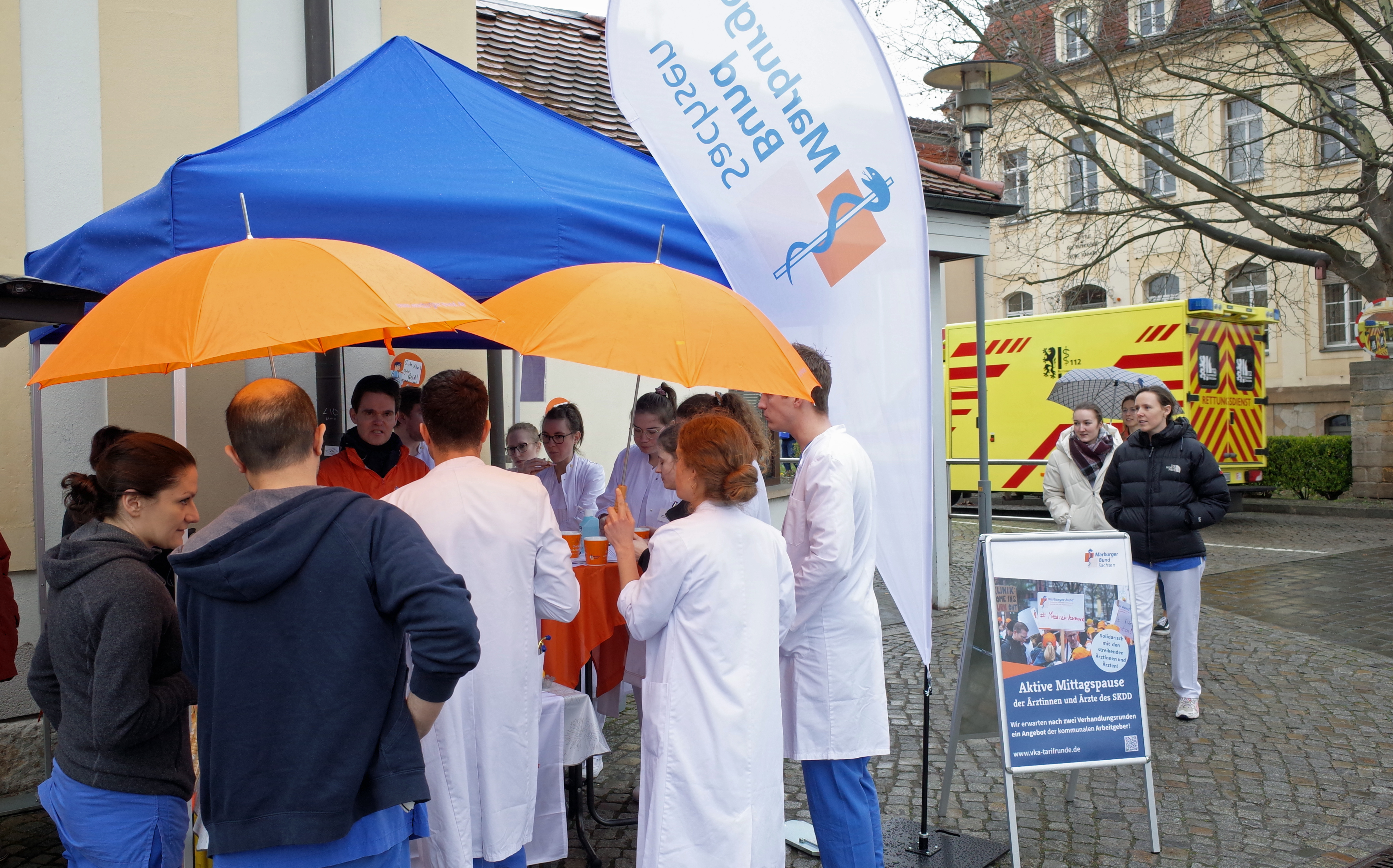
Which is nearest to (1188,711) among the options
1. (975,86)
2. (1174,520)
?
(1174,520)

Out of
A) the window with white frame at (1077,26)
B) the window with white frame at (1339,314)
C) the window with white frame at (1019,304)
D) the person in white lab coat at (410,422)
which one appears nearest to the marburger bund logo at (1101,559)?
the person in white lab coat at (410,422)

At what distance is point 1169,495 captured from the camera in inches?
228

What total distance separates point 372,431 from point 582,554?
4.83ft

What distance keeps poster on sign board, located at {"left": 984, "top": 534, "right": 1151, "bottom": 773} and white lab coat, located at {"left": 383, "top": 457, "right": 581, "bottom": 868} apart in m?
1.96

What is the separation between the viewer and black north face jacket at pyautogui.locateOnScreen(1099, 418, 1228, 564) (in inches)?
227

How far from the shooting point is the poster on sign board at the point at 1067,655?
4.09 m

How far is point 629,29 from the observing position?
3828mm

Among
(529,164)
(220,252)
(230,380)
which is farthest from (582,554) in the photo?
(230,380)

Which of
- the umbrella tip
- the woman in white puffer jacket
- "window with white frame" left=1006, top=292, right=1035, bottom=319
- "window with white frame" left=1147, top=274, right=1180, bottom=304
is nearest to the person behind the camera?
the umbrella tip

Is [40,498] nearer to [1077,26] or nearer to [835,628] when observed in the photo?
[835,628]

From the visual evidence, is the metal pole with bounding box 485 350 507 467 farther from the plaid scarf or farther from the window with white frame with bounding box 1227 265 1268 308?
the window with white frame with bounding box 1227 265 1268 308

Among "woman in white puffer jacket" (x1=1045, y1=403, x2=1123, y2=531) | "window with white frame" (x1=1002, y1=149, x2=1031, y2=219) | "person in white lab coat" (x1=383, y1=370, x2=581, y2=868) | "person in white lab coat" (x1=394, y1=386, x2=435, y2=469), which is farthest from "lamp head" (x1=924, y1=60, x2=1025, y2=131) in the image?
"window with white frame" (x1=1002, y1=149, x2=1031, y2=219)

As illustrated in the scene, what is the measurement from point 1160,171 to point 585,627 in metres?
22.4

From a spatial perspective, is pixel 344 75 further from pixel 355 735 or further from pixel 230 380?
pixel 355 735
